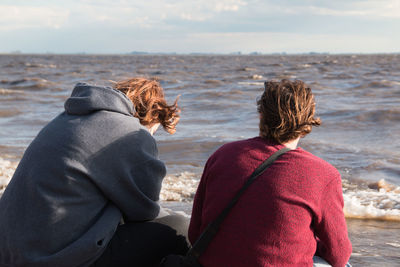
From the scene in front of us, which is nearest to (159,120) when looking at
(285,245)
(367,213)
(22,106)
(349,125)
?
(285,245)

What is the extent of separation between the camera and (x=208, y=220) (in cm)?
219

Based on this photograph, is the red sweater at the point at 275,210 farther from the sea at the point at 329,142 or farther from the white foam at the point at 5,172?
the white foam at the point at 5,172

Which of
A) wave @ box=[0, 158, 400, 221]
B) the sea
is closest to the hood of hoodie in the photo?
the sea

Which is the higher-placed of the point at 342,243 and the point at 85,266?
the point at 342,243

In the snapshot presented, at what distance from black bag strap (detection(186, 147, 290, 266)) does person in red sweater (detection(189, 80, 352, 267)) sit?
0.02 meters

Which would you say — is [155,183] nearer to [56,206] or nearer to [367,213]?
[56,206]

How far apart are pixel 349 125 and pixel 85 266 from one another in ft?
27.5

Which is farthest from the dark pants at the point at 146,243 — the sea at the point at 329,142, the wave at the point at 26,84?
the wave at the point at 26,84

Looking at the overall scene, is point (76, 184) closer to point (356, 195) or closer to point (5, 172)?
point (356, 195)

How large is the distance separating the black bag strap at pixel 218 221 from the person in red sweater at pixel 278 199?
19 mm

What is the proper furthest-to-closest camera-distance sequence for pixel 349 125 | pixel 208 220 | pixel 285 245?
1. pixel 349 125
2. pixel 208 220
3. pixel 285 245

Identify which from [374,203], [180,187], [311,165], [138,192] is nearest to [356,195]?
[374,203]

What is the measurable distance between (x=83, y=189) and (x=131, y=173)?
0.82 ft

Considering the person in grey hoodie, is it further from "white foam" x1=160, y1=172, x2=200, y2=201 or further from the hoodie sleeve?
"white foam" x1=160, y1=172, x2=200, y2=201
